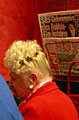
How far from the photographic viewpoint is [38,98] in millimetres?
789

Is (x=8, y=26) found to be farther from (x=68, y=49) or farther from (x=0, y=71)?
(x=68, y=49)

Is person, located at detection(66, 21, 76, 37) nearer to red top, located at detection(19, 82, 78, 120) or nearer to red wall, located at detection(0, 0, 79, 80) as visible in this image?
red wall, located at detection(0, 0, 79, 80)

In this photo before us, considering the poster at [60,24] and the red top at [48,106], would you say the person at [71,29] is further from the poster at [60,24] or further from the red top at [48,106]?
the red top at [48,106]

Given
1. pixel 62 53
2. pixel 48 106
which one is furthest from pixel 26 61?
pixel 62 53

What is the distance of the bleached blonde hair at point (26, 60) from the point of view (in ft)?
2.95

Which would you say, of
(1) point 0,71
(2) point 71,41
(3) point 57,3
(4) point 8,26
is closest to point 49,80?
(2) point 71,41

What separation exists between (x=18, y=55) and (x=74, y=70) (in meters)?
0.72

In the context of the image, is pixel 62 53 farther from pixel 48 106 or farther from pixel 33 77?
pixel 48 106

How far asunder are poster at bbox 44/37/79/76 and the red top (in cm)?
62

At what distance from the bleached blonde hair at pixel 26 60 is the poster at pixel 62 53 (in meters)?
0.54

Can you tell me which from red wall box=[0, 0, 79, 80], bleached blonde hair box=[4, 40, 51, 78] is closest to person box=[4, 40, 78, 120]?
bleached blonde hair box=[4, 40, 51, 78]

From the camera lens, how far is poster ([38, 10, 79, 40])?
1.41 m

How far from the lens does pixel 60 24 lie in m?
1.48

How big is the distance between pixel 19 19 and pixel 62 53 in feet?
1.77
